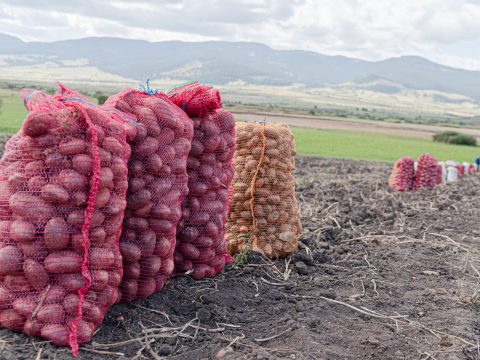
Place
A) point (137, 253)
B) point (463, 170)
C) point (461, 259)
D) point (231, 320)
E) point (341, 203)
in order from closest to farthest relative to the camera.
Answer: point (137, 253)
point (231, 320)
point (461, 259)
point (341, 203)
point (463, 170)

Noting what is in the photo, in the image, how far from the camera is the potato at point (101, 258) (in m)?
3.04

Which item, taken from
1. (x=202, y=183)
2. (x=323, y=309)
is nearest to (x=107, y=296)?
(x=202, y=183)

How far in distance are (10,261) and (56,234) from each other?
0.87ft

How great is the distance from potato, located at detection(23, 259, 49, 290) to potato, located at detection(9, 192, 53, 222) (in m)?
0.22

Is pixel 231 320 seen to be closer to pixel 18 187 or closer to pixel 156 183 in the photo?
pixel 156 183

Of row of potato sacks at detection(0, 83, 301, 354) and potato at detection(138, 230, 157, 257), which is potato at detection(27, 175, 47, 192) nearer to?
row of potato sacks at detection(0, 83, 301, 354)

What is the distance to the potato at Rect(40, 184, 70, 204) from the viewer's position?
9.43 ft

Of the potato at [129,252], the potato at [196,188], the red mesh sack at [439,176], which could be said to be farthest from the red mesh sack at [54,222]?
the red mesh sack at [439,176]

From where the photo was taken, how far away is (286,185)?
518 centimetres

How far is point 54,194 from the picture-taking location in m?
2.88

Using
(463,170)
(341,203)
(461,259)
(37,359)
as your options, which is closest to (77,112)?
(37,359)

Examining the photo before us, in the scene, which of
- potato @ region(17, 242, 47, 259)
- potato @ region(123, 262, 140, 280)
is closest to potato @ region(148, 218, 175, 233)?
potato @ region(123, 262, 140, 280)

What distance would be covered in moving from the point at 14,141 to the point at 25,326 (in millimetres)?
956

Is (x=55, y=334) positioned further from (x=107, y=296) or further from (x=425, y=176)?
(x=425, y=176)
